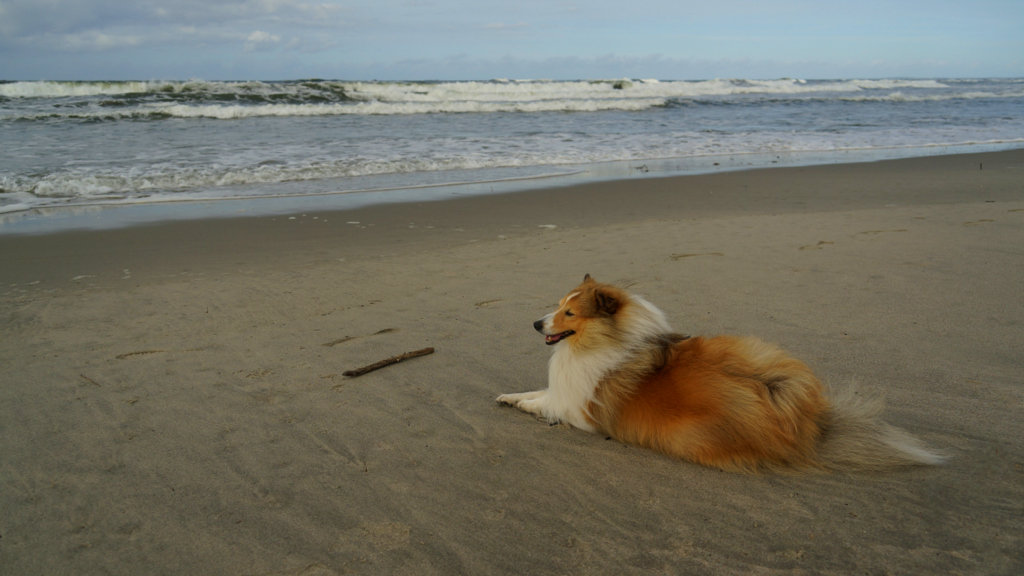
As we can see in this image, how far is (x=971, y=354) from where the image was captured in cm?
393

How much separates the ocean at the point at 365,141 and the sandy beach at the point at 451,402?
3679 mm

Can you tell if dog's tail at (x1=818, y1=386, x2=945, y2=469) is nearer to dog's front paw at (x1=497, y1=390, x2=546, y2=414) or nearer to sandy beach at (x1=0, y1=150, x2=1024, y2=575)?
sandy beach at (x1=0, y1=150, x2=1024, y2=575)

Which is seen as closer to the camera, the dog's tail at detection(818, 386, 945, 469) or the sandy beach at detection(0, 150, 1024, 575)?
the sandy beach at detection(0, 150, 1024, 575)

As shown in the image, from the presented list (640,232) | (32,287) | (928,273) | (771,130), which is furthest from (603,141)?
(32,287)

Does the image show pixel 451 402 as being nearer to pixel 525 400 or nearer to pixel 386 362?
pixel 525 400

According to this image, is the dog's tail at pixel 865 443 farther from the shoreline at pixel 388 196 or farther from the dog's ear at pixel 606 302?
the shoreline at pixel 388 196

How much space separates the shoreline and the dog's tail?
292 inches

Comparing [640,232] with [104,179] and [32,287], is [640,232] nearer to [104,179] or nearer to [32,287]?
[32,287]

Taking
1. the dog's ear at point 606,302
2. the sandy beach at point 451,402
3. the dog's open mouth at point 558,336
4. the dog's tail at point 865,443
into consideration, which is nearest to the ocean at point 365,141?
the sandy beach at point 451,402

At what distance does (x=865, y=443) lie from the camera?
2842mm

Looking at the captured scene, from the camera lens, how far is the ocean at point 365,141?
1092 cm

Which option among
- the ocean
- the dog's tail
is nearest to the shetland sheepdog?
the dog's tail

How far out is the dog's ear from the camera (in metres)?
3.21

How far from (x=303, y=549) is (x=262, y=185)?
10090 millimetres
